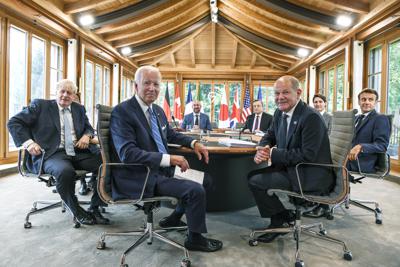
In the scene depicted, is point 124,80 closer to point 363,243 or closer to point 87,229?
point 87,229

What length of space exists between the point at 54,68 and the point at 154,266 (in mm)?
5180

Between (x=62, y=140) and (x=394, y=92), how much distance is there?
5172 mm

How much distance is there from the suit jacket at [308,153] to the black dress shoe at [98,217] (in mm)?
1535

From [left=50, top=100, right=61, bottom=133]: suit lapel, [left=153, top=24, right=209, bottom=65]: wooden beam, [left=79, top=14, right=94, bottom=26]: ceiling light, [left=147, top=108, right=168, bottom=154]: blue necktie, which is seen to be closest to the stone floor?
[left=147, top=108, right=168, bottom=154]: blue necktie

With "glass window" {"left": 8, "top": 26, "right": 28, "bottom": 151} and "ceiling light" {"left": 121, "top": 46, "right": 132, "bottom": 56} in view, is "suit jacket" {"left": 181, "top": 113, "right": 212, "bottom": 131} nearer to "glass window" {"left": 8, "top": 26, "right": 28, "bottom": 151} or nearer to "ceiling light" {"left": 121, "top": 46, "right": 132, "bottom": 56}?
"glass window" {"left": 8, "top": 26, "right": 28, "bottom": 151}

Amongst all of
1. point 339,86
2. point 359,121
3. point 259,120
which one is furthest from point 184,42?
point 359,121

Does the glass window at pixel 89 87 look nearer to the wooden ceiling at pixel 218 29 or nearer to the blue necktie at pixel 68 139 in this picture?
the wooden ceiling at pixel 218 29

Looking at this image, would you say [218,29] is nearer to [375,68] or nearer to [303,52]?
[303,52]

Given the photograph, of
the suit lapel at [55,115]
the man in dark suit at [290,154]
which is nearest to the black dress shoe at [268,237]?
the man in dark suit at [290,154]

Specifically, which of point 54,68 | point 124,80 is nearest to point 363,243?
point 54,68

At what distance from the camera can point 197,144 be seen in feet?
7.25

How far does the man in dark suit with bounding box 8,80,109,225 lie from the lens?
237 centimetres

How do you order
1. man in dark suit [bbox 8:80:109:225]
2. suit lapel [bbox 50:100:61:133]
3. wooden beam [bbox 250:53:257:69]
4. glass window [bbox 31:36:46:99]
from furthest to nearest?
1. wooden beam [bbox 250:53:257:69]
2. glass window [bbox 31:36:46:99]
3. suit lapel [bbox 50:100:61:133]
4. man in dark suit [bbox 8:80:109:225]

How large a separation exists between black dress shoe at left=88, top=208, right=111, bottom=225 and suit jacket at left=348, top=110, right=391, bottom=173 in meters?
2.36
